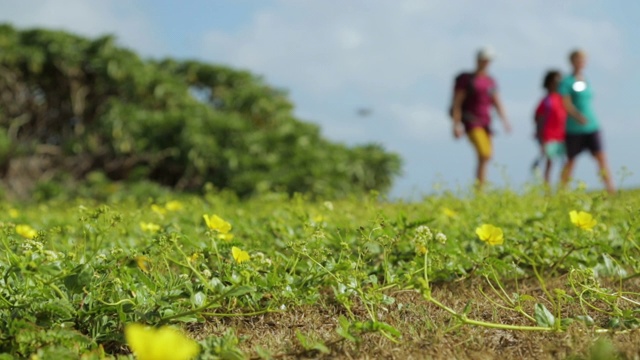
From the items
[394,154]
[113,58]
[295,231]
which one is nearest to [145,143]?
[113,58]

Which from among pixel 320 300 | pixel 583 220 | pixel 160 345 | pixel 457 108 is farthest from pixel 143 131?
pixel 160 345

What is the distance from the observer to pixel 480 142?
26.6 ft

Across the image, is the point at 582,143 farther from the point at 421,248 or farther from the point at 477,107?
the point at 421,248

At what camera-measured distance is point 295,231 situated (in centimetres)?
371

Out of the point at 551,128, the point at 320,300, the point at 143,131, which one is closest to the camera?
the point at 320,300

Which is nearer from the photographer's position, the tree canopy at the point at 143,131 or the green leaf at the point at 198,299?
the green leaf at the point at 198,299

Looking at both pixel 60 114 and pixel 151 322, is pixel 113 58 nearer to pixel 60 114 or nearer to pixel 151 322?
pixel 60 114

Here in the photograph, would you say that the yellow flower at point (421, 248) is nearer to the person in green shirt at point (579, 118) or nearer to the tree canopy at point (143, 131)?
the person in green shirt at point (579, 118)

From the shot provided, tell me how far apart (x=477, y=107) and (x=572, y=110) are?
3.43ft

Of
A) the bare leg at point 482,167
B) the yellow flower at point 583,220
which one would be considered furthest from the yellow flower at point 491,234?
the bare leg at point 482,167

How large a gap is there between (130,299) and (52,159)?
9903 millimetres

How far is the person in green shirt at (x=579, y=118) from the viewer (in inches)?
320

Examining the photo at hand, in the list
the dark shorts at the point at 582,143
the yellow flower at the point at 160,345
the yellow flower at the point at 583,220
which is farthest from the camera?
the dark shorts at the point at 582,143

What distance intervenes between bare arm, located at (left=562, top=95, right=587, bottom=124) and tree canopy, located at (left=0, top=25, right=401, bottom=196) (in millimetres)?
3653
